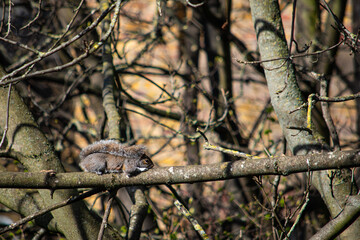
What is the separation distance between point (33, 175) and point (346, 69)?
577 centimetres

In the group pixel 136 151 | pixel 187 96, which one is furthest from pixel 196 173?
pixel 187 96

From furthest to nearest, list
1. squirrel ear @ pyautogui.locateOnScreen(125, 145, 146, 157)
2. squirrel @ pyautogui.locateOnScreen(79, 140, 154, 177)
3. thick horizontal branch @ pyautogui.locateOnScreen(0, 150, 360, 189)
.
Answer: squirrel ear @ pyautogui.locateOnScreen(125, 145, 146, 157), squirrel @ pyautogui.locateOnScreen(79, 140, 154, 177), thick horizontal branch @ pyautogui.locateOnScreen(0, 150, 360, 189)

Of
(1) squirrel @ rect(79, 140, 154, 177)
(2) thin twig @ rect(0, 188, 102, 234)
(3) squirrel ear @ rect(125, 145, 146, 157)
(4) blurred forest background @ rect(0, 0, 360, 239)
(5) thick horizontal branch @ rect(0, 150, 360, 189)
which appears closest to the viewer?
(5) thick horizontal branch @ rect(0, 150, 360, 189)

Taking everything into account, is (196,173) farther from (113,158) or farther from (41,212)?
(41,212)

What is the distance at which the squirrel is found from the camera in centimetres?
249

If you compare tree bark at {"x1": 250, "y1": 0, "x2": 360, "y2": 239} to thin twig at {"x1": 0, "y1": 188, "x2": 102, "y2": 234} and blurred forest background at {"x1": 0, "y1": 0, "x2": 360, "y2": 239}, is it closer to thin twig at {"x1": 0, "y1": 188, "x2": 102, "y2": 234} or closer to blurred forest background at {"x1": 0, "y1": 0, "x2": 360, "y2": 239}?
blurred forest background at {"x1": 0, "y1": 0, "x2": 360, "y2": 239}

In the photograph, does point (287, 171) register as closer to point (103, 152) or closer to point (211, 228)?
point (103, 152)

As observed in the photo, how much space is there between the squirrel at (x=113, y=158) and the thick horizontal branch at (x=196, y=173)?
0.15 meters

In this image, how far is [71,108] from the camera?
6980 millimetres

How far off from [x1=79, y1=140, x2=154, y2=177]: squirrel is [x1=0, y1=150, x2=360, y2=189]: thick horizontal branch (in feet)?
0.50

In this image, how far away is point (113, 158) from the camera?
262 cm

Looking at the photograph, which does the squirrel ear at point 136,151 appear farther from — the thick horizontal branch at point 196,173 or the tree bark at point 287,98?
the tree bark at point 287,98

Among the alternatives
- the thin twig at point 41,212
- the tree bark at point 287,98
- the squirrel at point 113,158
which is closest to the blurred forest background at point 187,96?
the tree bark at point 287,98

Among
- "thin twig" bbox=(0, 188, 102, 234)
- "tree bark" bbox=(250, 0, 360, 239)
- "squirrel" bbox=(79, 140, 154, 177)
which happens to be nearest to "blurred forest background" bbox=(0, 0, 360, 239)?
"tree bark" bbox=(250, 0, 360, 239)
